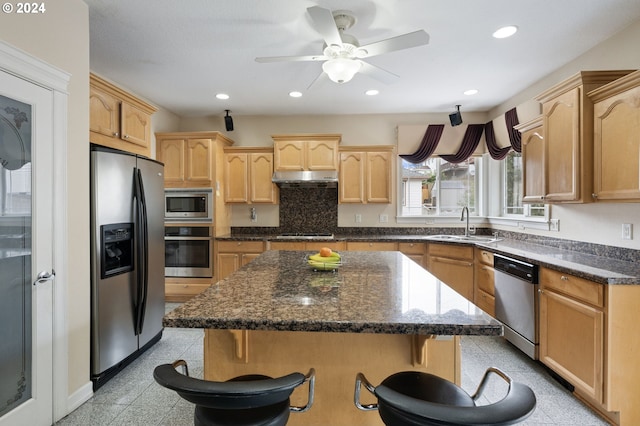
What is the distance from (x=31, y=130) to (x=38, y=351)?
4.08 ft

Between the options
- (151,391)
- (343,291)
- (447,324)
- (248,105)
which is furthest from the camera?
(248,105)

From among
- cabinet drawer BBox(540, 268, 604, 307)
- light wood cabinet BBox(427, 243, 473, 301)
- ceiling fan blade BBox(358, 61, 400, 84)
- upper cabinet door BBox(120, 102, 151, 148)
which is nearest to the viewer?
cabinet drawer BBox(540, 268, 604, 307)

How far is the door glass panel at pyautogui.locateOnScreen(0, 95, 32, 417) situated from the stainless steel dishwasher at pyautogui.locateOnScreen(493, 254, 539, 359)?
3.42 metres

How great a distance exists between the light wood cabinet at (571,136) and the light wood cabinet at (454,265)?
3.93 ft

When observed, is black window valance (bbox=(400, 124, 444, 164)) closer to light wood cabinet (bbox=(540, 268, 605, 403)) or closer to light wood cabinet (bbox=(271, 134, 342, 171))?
light wood cabinet (bbox=(271, 134, 342, 171))

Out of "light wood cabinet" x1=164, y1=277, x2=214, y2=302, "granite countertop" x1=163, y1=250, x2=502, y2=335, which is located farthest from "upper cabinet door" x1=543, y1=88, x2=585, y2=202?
"light wood cabinet" x1=164, y1=277, x2=214, y2=302

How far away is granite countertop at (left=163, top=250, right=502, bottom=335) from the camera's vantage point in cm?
105

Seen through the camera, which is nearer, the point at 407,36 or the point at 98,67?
the point at 407,36

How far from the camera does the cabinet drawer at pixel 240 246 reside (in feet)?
13.7

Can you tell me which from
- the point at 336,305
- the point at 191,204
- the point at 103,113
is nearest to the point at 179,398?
the point at 336,305

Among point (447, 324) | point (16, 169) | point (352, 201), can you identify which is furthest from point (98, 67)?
point (447, 324)

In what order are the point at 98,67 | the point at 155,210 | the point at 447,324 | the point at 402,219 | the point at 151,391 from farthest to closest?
the point at 402,219 → the point at 98,67 → the point at 155,210 → the point at 151,391 → the point at 447,324

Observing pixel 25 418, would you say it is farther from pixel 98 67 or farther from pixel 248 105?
pixel 248 105

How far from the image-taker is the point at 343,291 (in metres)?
1.45
